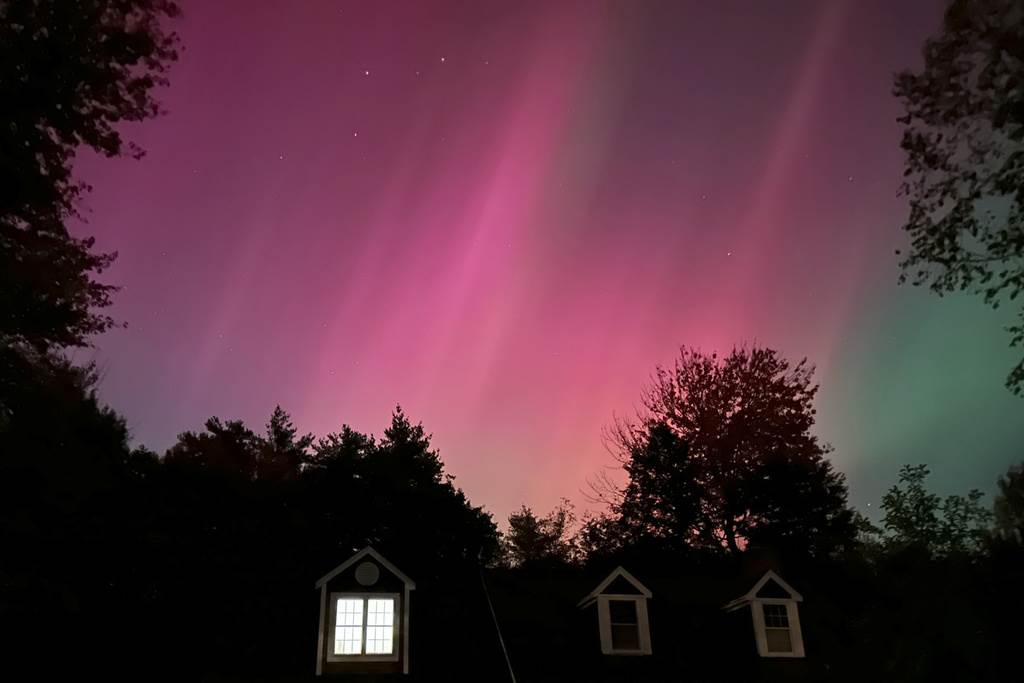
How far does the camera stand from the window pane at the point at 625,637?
72.3 ft

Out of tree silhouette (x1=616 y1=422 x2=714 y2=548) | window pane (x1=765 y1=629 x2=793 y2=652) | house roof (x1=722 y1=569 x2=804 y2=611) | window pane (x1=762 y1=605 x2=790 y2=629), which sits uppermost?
tree silhouette (x1=616 y1=422 x2=714 y2=548)

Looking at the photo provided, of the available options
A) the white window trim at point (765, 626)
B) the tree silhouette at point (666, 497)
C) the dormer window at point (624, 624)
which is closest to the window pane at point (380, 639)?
the dormer window at point (624, 624)

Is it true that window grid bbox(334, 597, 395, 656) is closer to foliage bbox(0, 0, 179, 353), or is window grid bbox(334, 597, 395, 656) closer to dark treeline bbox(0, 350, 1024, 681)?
dark treeline bbox(0, 350, 1024, 681)

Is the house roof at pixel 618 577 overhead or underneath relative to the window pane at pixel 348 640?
overhead

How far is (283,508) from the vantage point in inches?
1537

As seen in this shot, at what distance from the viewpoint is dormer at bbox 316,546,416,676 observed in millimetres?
19984

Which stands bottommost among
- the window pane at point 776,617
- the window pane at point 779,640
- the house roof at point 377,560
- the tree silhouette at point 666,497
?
the window pane at point 779,640

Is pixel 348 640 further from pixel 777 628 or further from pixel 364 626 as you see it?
pixel 777 628

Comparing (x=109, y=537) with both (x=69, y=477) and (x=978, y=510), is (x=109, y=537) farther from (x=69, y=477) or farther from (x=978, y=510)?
(x=978, y=510)

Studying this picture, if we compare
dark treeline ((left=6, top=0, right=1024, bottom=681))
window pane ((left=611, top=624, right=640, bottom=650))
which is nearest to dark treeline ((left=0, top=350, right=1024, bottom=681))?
dark treeline ((left=6, top=0, right=1024, bottom=681))

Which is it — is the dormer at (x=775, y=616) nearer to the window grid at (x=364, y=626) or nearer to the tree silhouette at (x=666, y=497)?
the window grid at (x=364, y=626)

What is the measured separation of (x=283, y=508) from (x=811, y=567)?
2914 cm

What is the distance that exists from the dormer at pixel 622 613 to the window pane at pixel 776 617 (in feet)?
12.8

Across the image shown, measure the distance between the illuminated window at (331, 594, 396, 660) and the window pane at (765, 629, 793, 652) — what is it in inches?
455
